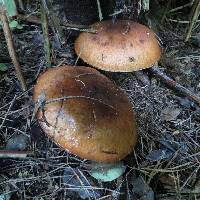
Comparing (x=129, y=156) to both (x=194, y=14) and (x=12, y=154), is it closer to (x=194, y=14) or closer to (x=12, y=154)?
(x=12, y=154)

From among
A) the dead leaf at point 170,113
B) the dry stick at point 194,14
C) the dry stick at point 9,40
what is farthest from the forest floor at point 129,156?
the dry stick at point 194,14

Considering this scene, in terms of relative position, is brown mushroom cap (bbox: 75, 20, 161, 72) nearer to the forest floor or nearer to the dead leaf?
the forest floor

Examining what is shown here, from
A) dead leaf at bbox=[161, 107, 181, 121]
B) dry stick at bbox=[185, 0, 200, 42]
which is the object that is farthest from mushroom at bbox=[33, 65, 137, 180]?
dry stick at bbox=[185, 0, 200, 42]

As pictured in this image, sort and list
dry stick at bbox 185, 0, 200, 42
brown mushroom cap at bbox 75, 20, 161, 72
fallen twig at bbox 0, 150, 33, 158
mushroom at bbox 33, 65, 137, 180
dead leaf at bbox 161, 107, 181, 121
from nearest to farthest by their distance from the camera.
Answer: mushroom at bbox 33, 65, 137, 180 < fallen twig at bbox 0, 150, 33, 158 < brown mushroom cap at bbox 75, 20, 161, 72 < dead leaf at bbox 161, 107, 181, 121 < dry stick at bbox 185, 0, 200, 42

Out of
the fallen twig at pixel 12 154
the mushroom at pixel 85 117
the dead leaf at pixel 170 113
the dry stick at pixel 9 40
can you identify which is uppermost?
the dry stick at pixel 9 40

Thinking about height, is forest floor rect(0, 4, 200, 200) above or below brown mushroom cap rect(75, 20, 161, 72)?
below

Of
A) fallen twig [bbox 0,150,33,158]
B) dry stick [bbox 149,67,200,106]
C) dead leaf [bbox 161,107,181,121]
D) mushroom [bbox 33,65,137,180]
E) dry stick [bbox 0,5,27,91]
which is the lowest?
dead leaf [bbox 161,107,181,121]

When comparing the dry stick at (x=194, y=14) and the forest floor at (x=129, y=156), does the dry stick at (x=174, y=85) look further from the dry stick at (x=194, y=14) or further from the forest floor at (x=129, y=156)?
the dry stick at (x=194, y=14)
